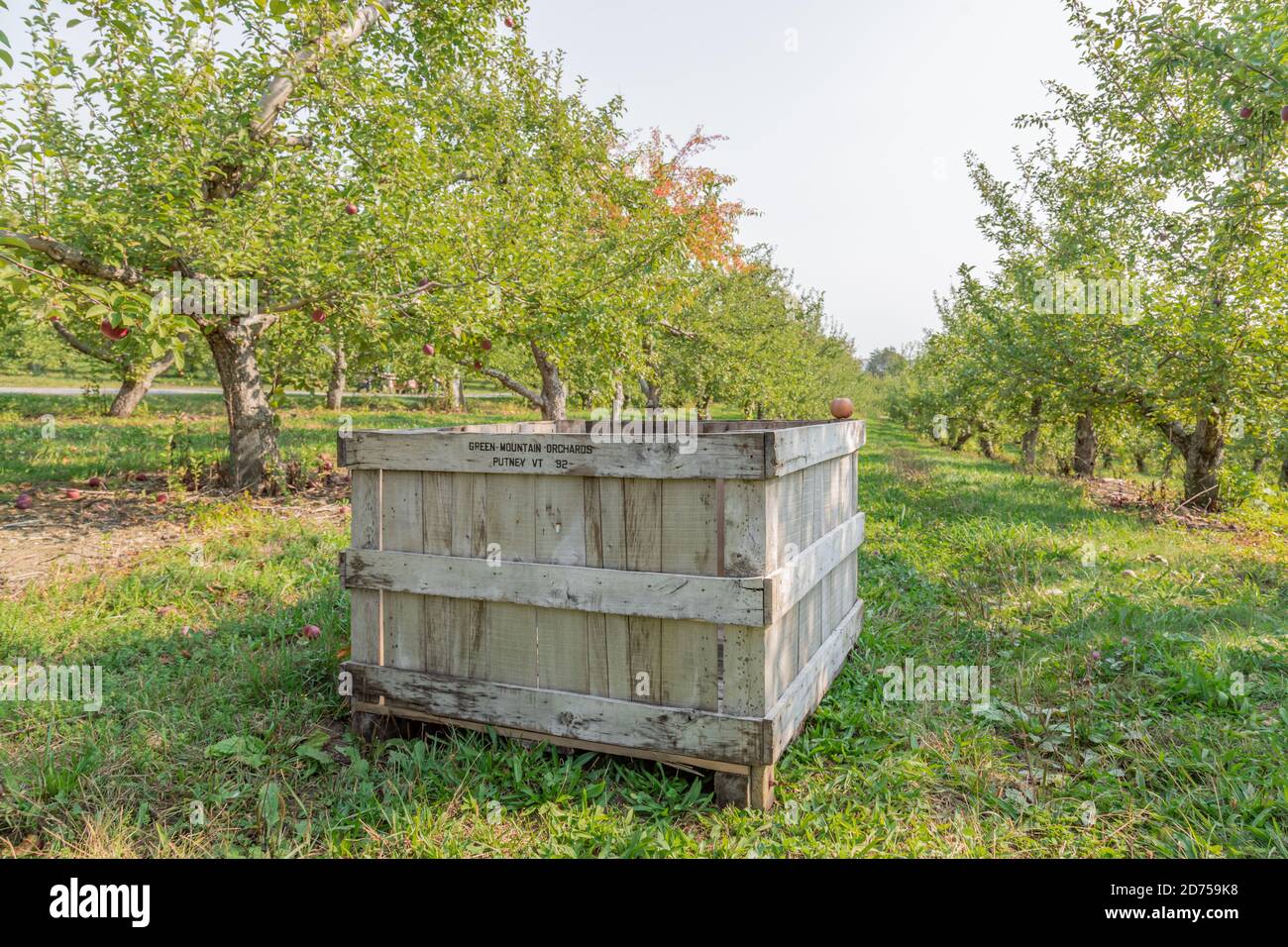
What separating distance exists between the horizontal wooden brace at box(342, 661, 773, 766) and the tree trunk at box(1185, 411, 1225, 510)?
35.3 ft

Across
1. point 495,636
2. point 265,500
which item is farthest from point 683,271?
point 495,636

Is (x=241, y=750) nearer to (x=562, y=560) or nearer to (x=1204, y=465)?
(x=562, y=560)

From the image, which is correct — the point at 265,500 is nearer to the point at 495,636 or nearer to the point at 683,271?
the point at 495,636

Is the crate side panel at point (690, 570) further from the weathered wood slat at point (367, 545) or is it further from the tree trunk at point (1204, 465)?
the tree trunk at point (1204, 465)

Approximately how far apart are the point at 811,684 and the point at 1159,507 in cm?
951

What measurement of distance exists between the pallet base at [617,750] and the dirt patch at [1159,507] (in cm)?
907

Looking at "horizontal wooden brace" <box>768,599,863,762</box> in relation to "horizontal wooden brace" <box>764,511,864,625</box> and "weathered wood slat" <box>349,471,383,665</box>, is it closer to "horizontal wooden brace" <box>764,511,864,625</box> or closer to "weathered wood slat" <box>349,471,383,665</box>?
"horizontal wooden brace" <box>764,511,864,625</box>

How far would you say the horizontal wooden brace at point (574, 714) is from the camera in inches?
120

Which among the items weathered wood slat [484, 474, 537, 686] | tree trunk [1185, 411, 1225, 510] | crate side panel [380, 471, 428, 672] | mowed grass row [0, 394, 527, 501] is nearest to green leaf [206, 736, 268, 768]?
crate side panel [380, 471, 428, 672]

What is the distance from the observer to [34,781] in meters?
3.08

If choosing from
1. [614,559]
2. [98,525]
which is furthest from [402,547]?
[98,525]

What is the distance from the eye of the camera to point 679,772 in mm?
3373

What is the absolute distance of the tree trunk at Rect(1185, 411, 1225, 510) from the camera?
10.6m

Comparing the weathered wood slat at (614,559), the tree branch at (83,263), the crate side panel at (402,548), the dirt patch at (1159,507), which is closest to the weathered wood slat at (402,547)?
the crate side panel at (402,548)
